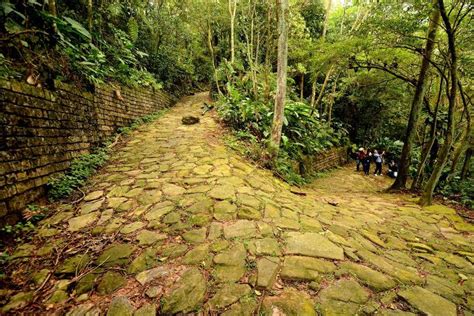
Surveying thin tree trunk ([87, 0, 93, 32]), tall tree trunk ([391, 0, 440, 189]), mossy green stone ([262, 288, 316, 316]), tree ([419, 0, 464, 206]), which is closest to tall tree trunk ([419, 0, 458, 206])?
tree ([419, 0, 464, 206])

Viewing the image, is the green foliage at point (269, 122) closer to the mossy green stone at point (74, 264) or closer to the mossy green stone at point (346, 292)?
the mossy green stone at point (346, 292)

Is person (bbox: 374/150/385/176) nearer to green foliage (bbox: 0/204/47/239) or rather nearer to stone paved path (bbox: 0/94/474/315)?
stone paved path (bbox: 0/94/474/315)

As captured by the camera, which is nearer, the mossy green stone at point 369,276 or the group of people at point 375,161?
the mossy green stone at point 369,276

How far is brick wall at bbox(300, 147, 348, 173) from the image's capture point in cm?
818

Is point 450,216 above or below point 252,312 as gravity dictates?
below

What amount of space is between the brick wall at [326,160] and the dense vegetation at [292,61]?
404 mm

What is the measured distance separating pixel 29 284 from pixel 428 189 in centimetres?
656

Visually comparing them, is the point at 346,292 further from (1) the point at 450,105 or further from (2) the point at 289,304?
(1) the point at 450,105

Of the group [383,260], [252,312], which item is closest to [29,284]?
[252,312]

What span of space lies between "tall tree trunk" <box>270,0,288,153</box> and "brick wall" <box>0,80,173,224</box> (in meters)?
4.14

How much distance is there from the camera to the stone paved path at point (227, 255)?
1673 millimetres

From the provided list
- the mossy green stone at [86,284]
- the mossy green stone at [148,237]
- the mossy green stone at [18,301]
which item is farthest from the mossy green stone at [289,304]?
the mossy green stone at [18,301]

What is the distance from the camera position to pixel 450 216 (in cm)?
427

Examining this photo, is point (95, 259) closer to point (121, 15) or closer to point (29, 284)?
point (29, 284)
